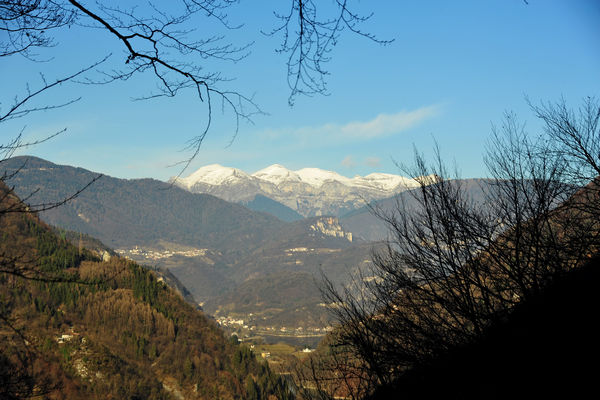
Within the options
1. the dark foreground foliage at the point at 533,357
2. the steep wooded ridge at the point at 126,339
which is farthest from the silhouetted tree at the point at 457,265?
the steep wooded ridge at the point at 126,339

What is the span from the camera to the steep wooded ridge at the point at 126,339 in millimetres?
87312

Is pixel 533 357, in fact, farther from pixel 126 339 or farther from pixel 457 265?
pixel 126 339

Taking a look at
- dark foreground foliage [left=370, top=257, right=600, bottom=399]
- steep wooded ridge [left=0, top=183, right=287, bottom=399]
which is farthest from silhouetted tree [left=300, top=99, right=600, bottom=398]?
steep wooded ridge [left=0, top=183, right=287, bottom=399]

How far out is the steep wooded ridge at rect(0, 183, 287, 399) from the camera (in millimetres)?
87312

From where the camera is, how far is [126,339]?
4104 inches

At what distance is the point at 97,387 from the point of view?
83.8 meters

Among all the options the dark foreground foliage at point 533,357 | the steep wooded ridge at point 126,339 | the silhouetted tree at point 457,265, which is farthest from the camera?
the steep wooded ridge at point 126,339

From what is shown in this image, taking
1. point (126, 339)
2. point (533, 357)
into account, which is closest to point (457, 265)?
point (533, 357)

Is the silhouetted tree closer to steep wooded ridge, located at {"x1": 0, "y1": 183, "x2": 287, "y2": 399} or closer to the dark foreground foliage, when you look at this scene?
the dark foreground foliage

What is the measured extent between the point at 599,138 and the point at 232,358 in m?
110

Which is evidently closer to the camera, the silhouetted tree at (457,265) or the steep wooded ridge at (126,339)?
the silhouetted tree at (457,265)

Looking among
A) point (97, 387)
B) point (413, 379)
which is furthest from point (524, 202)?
point (97, 387)

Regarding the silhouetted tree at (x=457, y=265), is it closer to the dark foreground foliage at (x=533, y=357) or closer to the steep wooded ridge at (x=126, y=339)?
the dark foreground foliage at (x=533, y=357)

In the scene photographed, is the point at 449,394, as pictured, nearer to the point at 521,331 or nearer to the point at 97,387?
the point at 521,331
